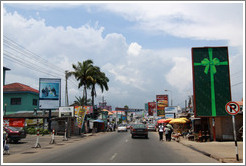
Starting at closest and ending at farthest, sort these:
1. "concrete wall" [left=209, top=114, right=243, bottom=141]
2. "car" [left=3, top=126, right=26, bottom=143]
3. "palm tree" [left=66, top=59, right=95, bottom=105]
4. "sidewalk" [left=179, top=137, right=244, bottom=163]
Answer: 1. "sidewalk" [left=179, top=137, right=244, bottom=163]
2. "car" [left=3, top=126, right=26, bottom=143]
3. "concrete wall" [left=209, top=114, right=243, bottom=141]
4. "palm tree" [left=66, top=59, right=95, bottom=105]

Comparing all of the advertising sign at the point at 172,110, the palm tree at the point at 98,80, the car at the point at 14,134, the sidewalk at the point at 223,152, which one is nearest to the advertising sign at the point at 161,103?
the advertising sign at the point at 172,110

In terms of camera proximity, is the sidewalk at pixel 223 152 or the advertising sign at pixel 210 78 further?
the advertising sign at pixel 210 78

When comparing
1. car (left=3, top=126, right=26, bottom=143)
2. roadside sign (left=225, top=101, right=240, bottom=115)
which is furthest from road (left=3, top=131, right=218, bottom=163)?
car (left=3, top=126, right=26, bottom=143)

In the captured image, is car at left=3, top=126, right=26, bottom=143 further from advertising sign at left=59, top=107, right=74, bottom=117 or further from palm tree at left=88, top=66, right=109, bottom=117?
palm tree at left=88, top=66, right=109, bottom=117

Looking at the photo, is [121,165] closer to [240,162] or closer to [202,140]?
[240,162]

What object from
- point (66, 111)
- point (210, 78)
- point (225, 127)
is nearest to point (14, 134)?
point (66, 111)

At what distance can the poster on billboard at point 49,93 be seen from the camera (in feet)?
124

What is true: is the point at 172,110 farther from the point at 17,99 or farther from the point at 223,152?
the point at 223,152

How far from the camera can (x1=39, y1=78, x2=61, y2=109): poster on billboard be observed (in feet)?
124

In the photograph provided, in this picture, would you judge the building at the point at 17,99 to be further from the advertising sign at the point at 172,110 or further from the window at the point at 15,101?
the advertising sign at the point at 172,110

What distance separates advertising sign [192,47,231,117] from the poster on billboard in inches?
868

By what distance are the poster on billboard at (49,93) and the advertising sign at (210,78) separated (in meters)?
22.0

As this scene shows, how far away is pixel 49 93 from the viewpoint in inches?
1499

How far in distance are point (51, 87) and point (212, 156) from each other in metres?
29.7
